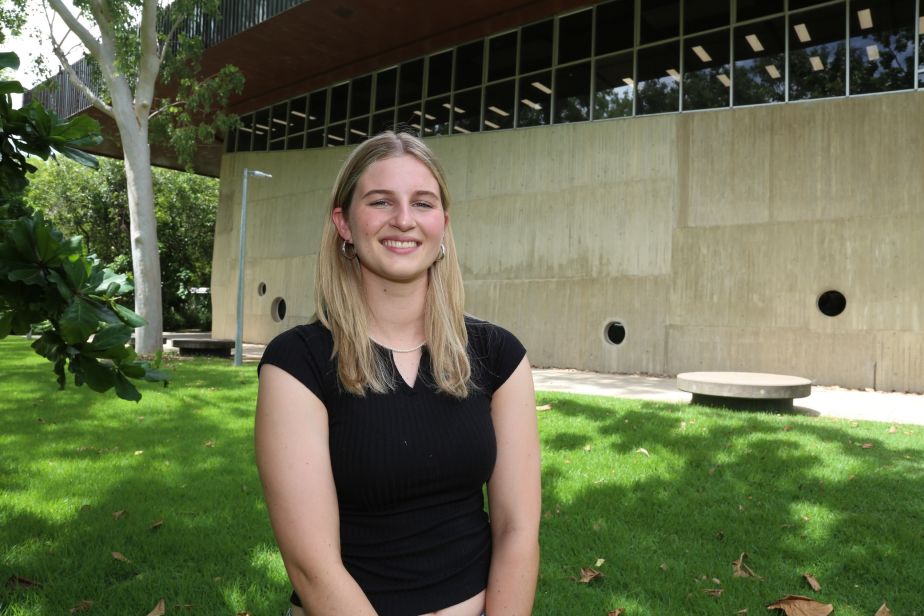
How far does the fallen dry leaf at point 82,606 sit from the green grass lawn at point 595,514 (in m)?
0.04

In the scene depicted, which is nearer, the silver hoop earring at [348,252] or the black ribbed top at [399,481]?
the black ribbed top at [399,481]

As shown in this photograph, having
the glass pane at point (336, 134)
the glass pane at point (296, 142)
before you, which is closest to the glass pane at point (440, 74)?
the glass pane at point (336, 134)

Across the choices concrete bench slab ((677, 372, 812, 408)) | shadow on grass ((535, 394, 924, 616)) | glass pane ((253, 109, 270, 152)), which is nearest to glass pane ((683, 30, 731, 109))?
concrete bench slab ((677, 372, 812, 408))

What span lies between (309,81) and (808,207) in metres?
14.2

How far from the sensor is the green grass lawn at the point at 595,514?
12.0ft

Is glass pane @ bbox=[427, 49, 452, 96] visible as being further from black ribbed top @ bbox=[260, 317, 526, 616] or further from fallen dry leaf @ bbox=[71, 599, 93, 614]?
black ribbed top @ bbox=[260, 317, 526, 616]

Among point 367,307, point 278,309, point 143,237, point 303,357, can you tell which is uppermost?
point 143,237

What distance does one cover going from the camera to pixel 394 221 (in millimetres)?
1934

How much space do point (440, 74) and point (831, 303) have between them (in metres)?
10.6

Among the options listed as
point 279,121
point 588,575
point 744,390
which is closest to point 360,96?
point 279,121

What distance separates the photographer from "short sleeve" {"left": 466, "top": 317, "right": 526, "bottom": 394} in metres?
2.02

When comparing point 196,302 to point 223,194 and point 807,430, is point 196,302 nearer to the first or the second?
point 223,194

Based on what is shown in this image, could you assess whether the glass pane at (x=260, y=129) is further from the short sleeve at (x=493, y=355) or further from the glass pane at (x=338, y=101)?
the short sleeve at (x=493, y=355)

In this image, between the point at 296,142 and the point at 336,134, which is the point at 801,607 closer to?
the point at 336,134
